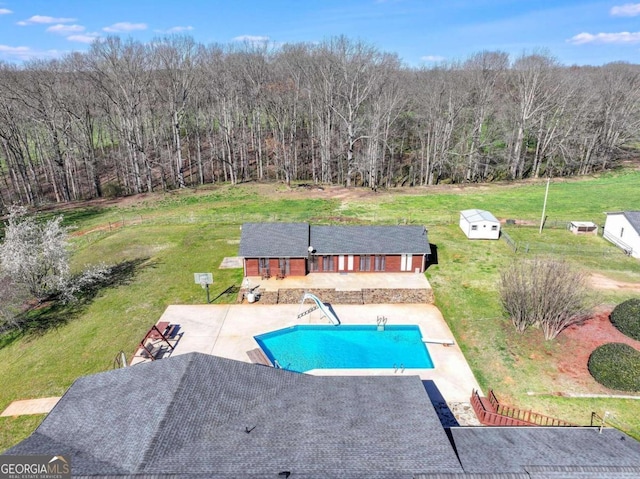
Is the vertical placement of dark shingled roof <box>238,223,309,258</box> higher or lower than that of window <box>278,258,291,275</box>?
higher

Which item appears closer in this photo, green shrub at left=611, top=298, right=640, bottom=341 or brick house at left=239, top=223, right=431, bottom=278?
green shrub at left=611, top=298, right=640, bottom=341

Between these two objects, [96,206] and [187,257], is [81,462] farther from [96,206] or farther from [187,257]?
[96,206]

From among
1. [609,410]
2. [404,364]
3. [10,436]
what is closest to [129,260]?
[10,436]

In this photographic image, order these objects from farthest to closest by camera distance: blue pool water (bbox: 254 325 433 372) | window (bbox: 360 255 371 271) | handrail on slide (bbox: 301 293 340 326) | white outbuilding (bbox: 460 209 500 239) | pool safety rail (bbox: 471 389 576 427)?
white outbuilding (bbox: 460 209 500 239) < window (bbox: 360 255 371 271) < handrail on slide (bbox: 301 293 340 326) < blue pool water (bbox: 254 325 433 372) < pool safety rail (bbox: 471 389 576 427)

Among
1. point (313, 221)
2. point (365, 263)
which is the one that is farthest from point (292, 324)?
point (313, 221)

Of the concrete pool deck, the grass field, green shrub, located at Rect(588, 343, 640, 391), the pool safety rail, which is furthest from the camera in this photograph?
the concrete pool deck

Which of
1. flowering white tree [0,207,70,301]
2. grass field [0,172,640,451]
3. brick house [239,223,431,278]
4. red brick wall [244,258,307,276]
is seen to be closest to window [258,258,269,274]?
brick house [239,223,431,278]

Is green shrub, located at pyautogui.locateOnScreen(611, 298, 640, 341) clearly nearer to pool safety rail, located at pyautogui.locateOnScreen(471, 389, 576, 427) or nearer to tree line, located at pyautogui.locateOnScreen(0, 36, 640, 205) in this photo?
pool safety rail, located at pyautogui.locateOnScreen(471, 389, 576, 427)

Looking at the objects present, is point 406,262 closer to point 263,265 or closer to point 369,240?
point 369,240
